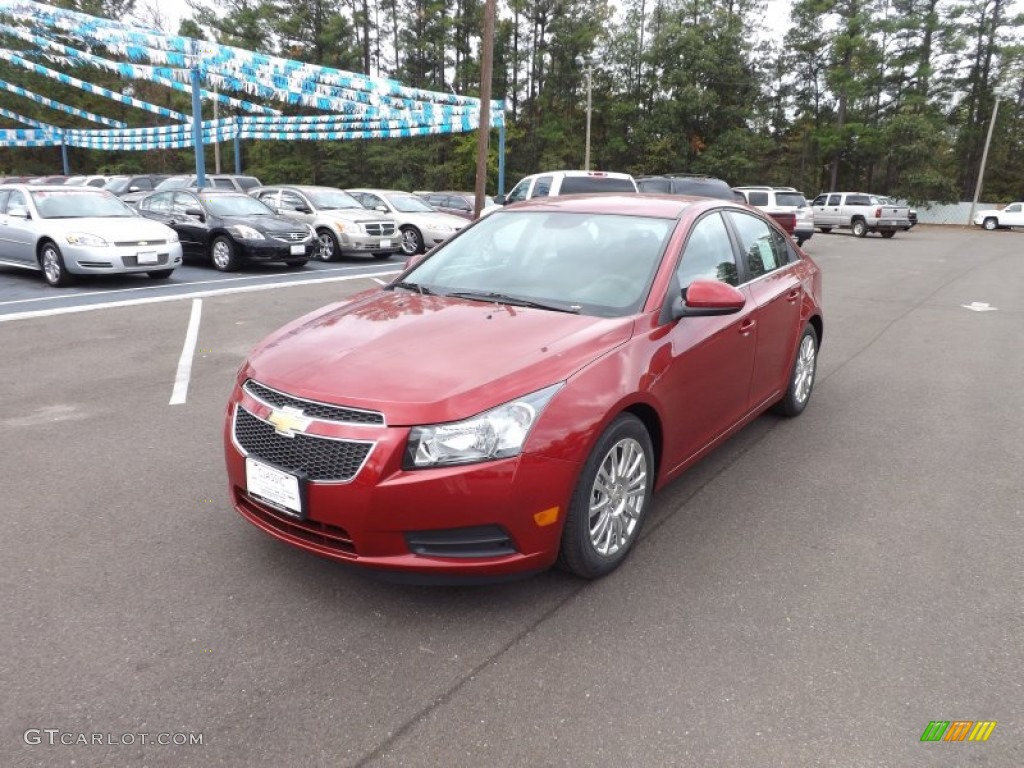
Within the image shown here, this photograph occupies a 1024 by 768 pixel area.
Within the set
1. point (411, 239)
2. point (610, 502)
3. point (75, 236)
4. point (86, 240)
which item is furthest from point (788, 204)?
point (610, 502)

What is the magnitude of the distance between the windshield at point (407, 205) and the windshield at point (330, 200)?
101cm

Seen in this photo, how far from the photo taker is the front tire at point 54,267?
35.5 feet

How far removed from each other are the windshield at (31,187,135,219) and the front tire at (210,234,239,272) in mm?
1650

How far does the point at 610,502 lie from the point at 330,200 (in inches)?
575

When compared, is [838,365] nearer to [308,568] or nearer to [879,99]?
[308,568]

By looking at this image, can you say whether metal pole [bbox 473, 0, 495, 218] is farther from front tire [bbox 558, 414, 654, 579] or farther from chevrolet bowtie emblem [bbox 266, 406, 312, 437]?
chevrolet bowtie emblem [bbox 266, 406, 312, 437]

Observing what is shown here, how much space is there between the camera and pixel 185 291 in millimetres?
10930

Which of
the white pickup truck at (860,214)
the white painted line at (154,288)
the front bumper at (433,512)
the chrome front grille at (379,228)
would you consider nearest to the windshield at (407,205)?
the chrome front grille at (379,228)

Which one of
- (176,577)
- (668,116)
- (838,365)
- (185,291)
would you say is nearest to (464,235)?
(176,577)

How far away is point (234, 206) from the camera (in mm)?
14078

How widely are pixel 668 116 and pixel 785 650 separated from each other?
4702 cm

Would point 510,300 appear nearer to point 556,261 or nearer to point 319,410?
point 556,261

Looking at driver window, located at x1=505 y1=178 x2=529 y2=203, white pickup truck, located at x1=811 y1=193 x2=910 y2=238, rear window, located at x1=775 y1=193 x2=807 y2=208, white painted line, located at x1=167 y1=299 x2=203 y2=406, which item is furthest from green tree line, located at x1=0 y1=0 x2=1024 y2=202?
white painted line, located at x1=167 y1=299 x2=203 y2=406

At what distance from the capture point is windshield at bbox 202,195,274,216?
45.3 feet
